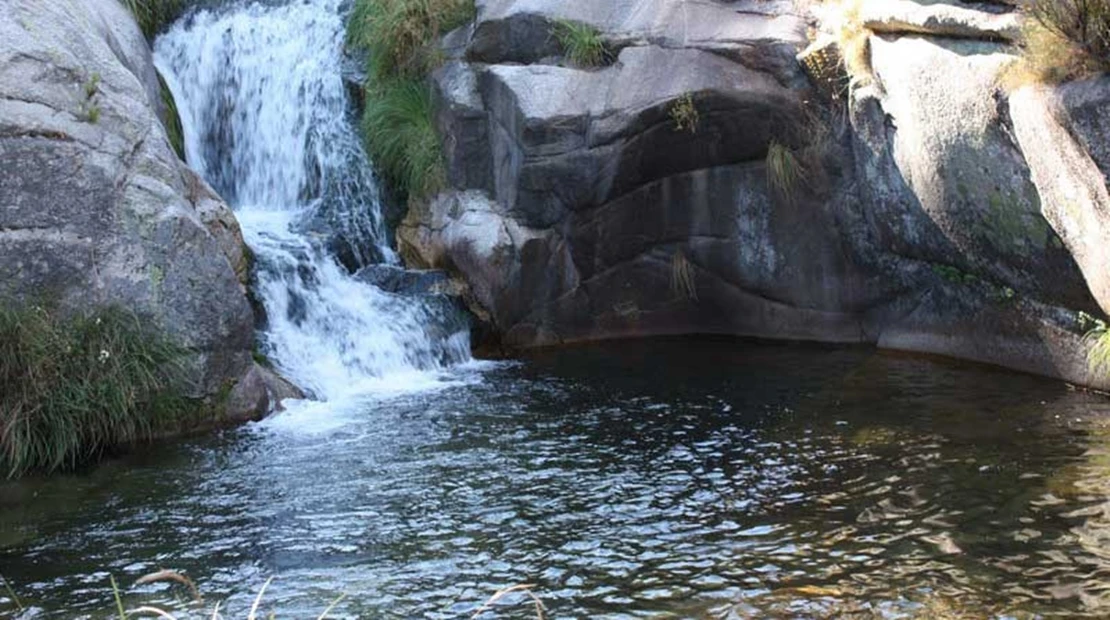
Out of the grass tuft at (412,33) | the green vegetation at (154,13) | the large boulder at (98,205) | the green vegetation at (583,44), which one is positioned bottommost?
the large boulder at (98,205)

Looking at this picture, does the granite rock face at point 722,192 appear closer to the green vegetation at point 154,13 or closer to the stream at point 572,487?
the stream at point 572,487

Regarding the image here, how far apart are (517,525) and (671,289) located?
5.34 metres

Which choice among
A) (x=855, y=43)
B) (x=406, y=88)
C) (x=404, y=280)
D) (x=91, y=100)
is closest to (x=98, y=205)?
(x=91, y=100)

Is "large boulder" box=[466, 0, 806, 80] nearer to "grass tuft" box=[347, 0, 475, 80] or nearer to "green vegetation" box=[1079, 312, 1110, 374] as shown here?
"grass tuft" box=[347, 0, 475, 80]

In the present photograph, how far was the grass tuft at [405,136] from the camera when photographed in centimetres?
1294

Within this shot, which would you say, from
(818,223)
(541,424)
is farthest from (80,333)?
(818,223)

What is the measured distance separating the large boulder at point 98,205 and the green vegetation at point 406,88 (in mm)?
2968

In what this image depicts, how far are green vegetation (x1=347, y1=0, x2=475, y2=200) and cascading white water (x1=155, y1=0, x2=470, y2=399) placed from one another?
15.6 inches

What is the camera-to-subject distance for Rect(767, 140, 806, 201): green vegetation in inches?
461

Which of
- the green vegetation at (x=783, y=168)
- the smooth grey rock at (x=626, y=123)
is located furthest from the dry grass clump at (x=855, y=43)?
the green vegetation at (x=783, y=168)

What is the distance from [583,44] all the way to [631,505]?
224 inches

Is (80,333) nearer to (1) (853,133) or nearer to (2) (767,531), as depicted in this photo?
(2) (767,531)

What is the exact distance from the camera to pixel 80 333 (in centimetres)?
917

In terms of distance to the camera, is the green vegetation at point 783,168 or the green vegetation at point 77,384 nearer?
the green vegetation at point 77,384
